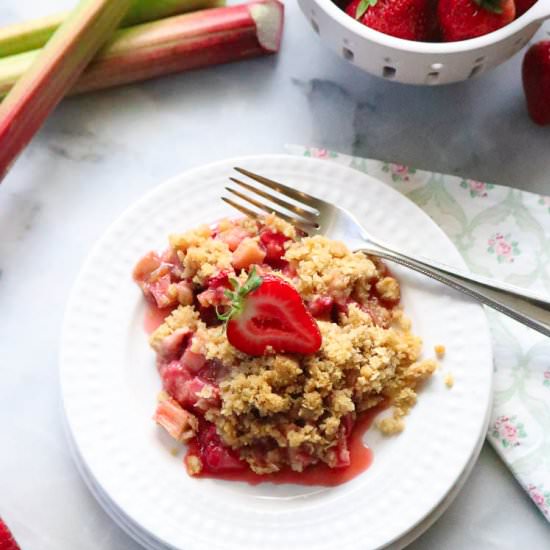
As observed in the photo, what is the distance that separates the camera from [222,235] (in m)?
2.10

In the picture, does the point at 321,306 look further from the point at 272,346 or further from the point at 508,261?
the point at 508,261

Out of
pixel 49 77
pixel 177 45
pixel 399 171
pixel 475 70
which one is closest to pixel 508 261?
pixel 399 171

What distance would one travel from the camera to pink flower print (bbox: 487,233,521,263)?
7.22 ft

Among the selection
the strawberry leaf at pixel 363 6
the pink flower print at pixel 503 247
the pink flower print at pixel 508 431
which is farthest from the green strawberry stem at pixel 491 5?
the pink flower print at pixel 508 431

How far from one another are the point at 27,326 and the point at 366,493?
904mm

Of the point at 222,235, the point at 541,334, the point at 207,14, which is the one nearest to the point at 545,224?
the point at 541,334

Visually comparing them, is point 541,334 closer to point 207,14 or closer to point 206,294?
point 206,294

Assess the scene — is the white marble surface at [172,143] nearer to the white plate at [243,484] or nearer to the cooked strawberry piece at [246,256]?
the white plate at [243,484]

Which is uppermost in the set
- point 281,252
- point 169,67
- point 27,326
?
point 169,67

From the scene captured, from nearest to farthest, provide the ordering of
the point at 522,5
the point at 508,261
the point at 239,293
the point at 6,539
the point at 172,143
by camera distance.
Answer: the point at 239,293
the point at 6,539
the point at 522,5
the point at 508,261
the point at 172,143

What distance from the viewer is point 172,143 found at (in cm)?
236

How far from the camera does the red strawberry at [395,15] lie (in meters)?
2.01

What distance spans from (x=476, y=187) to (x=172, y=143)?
2.51 ft

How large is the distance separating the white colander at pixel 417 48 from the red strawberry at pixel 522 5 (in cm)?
5
